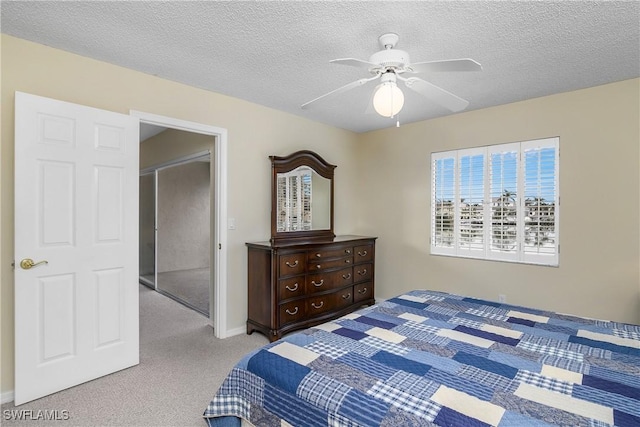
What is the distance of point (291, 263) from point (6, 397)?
2.29 metres

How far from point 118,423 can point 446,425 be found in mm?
2006

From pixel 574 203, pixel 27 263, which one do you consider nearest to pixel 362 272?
pixel 574 203

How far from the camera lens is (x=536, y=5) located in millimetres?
1889

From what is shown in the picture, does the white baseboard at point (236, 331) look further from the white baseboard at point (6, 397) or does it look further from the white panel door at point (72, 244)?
the white baseboard at point (6, 397)

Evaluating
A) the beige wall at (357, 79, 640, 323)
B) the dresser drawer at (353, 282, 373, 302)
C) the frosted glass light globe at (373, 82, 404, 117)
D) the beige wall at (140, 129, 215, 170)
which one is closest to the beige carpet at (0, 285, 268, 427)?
the dresser drawer at (353, 282, 373, 302)

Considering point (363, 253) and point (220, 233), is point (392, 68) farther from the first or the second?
point (363, 253)

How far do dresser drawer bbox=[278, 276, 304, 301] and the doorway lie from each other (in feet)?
5.92

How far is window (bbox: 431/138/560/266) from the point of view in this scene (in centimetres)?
343

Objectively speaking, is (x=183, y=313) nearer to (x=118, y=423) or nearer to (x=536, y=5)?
(x=118, y=423)

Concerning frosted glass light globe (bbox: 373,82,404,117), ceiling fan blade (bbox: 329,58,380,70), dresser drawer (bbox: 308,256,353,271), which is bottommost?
dresser drawer (bbox: 308,256,353,271)

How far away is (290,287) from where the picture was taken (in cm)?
342

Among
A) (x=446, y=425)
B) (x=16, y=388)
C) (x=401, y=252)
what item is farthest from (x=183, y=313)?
(x=446, y=425)

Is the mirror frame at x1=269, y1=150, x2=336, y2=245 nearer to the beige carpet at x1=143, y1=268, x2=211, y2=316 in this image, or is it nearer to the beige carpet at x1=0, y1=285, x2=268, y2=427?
the beige carpet at x1=0, y1=285, x2=268, y2=427

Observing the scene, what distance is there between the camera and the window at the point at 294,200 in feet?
13.0
